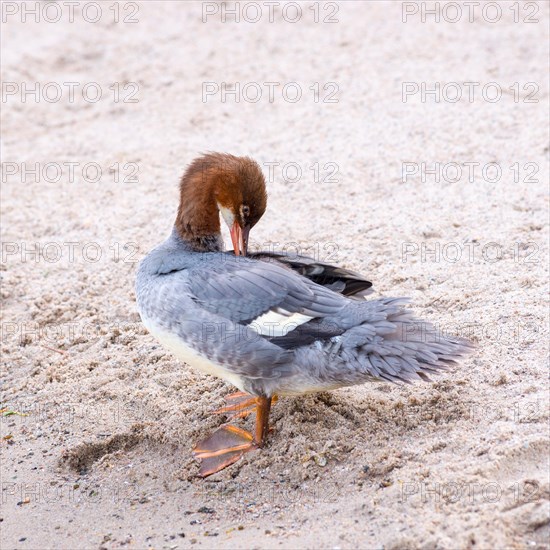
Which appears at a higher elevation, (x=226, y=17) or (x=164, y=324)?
(x=226, y=17)

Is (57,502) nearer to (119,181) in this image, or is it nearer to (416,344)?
(416,344)

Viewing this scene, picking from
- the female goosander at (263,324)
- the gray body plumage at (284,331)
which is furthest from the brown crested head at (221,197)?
the gray body plumage at (284,331)

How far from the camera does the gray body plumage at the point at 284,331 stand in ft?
12.8

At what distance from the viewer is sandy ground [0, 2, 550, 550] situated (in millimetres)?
3725

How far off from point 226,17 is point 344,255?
4.77 meters

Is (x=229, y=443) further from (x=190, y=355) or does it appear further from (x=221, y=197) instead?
(x=221, y=197)

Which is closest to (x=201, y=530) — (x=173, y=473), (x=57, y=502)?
(x=173, y=473)

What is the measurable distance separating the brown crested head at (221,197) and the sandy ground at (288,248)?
907 mm

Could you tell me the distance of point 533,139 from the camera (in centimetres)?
672

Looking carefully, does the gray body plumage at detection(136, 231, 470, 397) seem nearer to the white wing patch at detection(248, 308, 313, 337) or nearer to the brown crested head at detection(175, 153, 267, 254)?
the white wing patch at detection(248, 308, 313, 337)

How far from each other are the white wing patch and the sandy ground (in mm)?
576

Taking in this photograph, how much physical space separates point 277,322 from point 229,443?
28.5 inches

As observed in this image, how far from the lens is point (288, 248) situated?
5895 millimetres

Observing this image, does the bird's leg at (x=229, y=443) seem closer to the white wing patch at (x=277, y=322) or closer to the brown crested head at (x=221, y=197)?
the white wing patch at (x=277, y=322)
